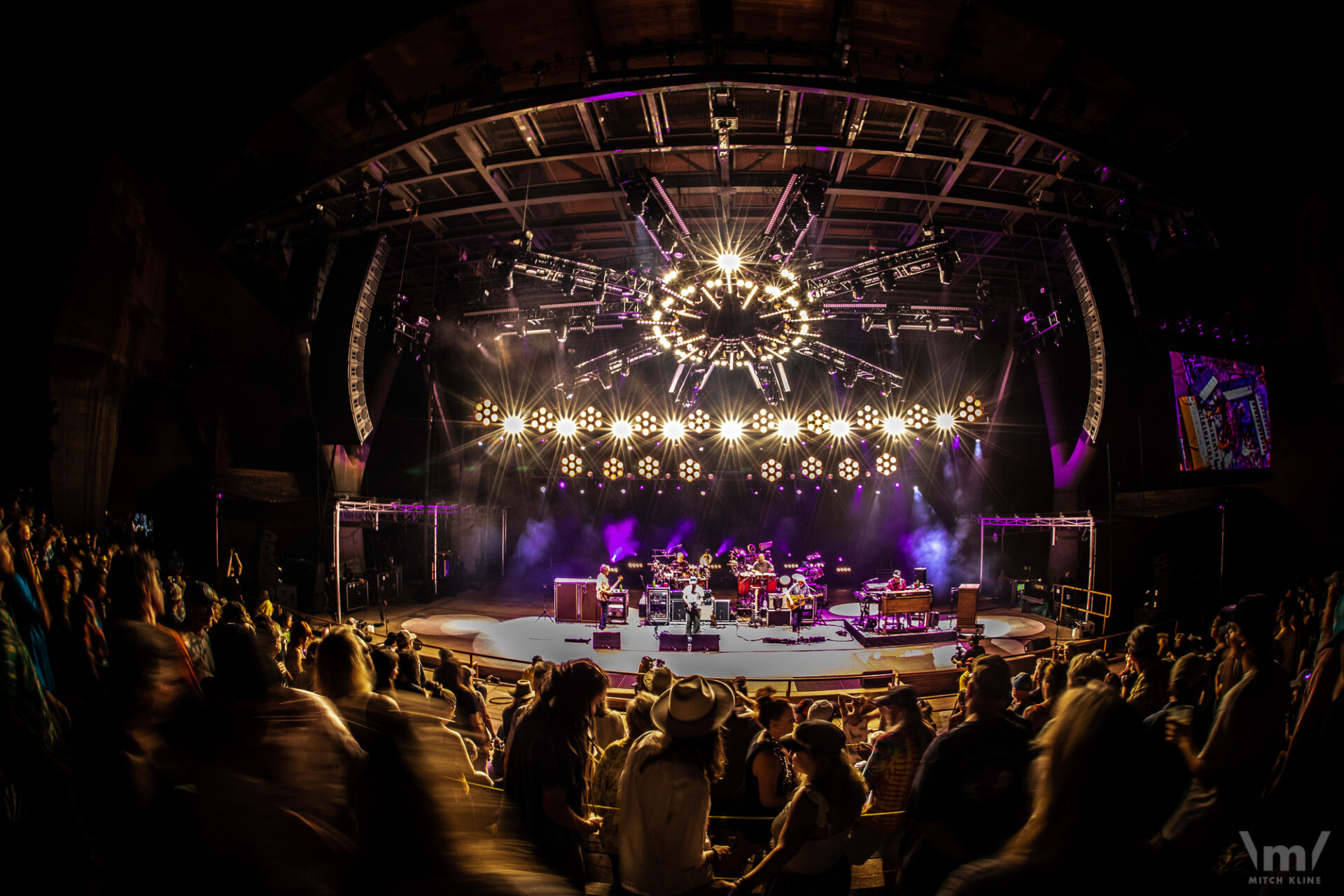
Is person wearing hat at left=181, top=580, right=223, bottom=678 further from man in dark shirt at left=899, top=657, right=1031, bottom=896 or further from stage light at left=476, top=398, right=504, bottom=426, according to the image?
stage light at left=476, top=398, right=504, bottom=426

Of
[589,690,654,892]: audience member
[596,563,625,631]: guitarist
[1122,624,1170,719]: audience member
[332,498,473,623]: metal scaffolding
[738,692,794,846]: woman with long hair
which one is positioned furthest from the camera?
[596,563,625,631]: guitarist

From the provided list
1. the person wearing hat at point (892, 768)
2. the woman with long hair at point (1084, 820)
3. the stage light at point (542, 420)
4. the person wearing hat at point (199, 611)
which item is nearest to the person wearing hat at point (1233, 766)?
the person wearing hat at point (892, 768)

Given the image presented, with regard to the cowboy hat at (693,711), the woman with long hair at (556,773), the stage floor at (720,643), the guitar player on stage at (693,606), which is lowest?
the stage floor at (720,643)

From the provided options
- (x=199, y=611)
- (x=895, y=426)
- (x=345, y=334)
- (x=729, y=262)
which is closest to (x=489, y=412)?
(x=345, y=334)

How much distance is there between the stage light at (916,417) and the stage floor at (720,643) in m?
5.68

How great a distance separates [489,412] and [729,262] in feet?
36.1

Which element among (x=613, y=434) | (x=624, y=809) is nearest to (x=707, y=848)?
(x=624, y=809)

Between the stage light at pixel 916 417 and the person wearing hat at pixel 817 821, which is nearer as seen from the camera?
the person wearing hat at pixel 817 821

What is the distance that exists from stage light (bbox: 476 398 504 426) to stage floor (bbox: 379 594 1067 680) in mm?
5606

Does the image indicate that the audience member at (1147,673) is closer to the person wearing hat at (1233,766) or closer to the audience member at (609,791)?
the person wearing hat at (1233,766)

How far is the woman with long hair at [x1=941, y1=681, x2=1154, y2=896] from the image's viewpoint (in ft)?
4.78

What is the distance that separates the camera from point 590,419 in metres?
17.8

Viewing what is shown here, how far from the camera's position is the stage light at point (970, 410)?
16.7 meters

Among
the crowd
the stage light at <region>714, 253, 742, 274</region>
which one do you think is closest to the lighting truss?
the stage light at <region>714, 253, 742, 274</region>
